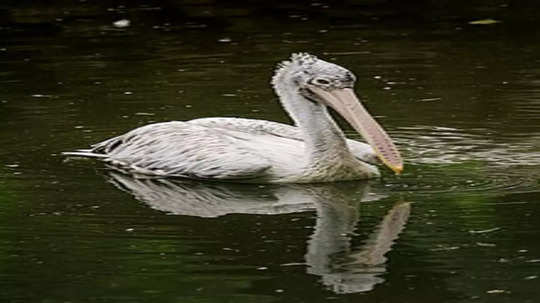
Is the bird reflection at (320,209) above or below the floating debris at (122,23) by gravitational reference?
above

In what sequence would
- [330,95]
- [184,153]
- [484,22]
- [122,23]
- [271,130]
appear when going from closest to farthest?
[330,95] < [184,153] < [271,130] < [484,22] < [122,23]

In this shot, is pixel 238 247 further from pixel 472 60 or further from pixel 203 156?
pixel 472 60

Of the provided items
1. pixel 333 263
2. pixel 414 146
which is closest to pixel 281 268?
pixel 333 263

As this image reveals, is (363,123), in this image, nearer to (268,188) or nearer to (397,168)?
(397,168)

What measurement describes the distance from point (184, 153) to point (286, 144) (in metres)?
0.55

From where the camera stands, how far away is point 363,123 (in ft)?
27.7

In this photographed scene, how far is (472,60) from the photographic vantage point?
12539 mm

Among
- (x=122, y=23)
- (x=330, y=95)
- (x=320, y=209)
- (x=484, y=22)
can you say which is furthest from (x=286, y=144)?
(x=122, y=23)

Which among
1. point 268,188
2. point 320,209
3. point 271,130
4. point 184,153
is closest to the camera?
point 320,209

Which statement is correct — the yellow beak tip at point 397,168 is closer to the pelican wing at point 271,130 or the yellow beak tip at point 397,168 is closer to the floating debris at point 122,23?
the pelican wing at point 271,130

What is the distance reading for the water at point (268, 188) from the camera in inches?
254

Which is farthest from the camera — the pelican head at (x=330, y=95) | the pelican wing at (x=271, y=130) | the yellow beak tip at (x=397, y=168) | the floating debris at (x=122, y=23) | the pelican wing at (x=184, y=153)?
the floating debris at (x=122, y=23)

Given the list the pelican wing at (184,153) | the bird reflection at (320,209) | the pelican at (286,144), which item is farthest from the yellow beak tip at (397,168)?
the pelican wing at (184,153)

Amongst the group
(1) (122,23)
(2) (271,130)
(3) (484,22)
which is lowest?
(1) (122,23)
